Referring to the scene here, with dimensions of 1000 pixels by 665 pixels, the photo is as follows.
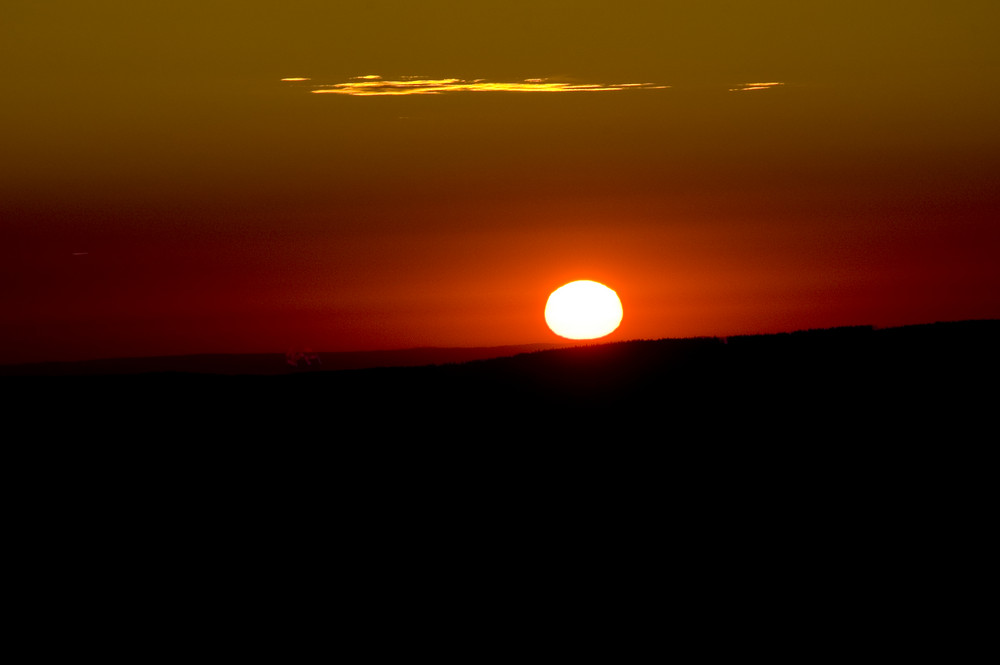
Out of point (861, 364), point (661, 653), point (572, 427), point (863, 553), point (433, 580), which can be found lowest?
point (661, 653)

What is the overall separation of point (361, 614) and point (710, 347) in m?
7.66

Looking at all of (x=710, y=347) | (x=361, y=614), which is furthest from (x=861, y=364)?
(x=361, y=614)

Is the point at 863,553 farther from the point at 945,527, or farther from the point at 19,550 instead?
the point at 19,550

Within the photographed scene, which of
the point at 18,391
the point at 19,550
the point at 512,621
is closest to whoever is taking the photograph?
the point at 512,621

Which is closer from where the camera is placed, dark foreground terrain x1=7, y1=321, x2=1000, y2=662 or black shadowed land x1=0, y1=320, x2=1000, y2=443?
dark foreground terrain x1=7, y1=321, x2=1000, y2=662

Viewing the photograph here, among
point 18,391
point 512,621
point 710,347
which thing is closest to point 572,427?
point 710,347

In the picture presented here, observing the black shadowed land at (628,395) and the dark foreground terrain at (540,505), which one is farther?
the black shadowed land at (628,395)

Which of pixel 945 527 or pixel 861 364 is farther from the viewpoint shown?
pixel 861 364

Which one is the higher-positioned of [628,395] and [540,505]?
[628,395]

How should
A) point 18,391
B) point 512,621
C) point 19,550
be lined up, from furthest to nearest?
point 18,391
point 19,550
point 512,621

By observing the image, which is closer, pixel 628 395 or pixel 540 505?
pixel 540 505

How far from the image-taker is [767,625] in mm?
9867

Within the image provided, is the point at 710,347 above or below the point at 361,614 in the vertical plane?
above

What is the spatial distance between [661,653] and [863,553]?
2715mm
